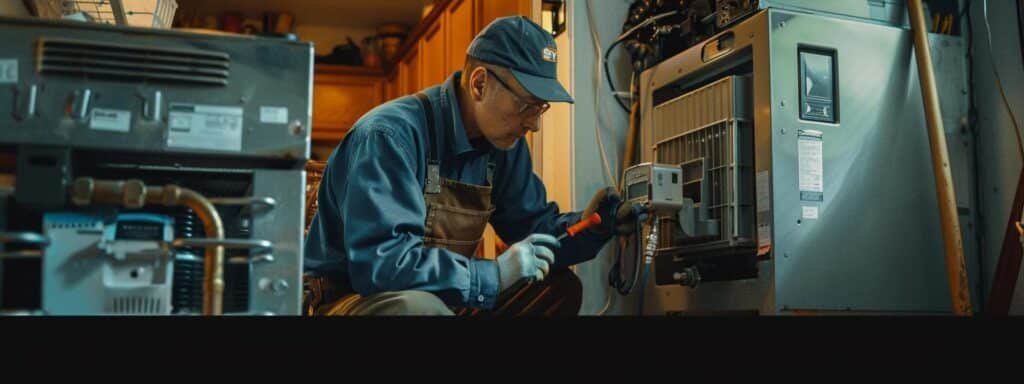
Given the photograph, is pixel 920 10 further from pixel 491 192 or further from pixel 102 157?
pixel 102 157

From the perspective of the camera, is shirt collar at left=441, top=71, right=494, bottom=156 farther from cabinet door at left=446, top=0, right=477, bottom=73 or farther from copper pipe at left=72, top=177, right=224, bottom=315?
cabinet door at left=446, top=0, right=477, bottom=73

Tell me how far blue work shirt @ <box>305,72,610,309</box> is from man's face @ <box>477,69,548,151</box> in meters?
0.06

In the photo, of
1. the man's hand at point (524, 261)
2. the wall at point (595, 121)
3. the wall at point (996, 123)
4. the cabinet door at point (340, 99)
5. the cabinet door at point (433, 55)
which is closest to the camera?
the man's hand at point (524, 261)

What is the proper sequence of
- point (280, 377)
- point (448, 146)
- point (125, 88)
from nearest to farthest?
point (280, 377) < point (125, 88) < point (448, 146)

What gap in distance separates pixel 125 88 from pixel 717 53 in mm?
1524

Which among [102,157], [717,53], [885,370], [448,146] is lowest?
[885,370]

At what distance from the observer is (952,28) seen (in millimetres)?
2500

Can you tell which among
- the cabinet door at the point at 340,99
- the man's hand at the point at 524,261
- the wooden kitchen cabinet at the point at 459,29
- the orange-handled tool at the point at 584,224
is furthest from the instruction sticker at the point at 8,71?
the cabinet door at the point at 340,99

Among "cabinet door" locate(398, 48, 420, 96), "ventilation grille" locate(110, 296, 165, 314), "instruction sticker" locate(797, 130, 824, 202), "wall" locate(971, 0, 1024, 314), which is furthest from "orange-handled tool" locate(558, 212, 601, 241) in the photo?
"cabinet door" locate(398, 48, 420, 96)

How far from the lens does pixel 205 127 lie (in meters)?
1.23

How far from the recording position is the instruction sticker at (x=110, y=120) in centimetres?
119

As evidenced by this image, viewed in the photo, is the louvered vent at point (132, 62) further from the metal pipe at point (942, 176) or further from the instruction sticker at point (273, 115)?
the metal pipe at point (942, 176)

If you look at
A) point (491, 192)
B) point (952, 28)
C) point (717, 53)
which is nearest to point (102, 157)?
point (491, 192)

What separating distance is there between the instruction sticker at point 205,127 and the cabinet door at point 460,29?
7.41ft
